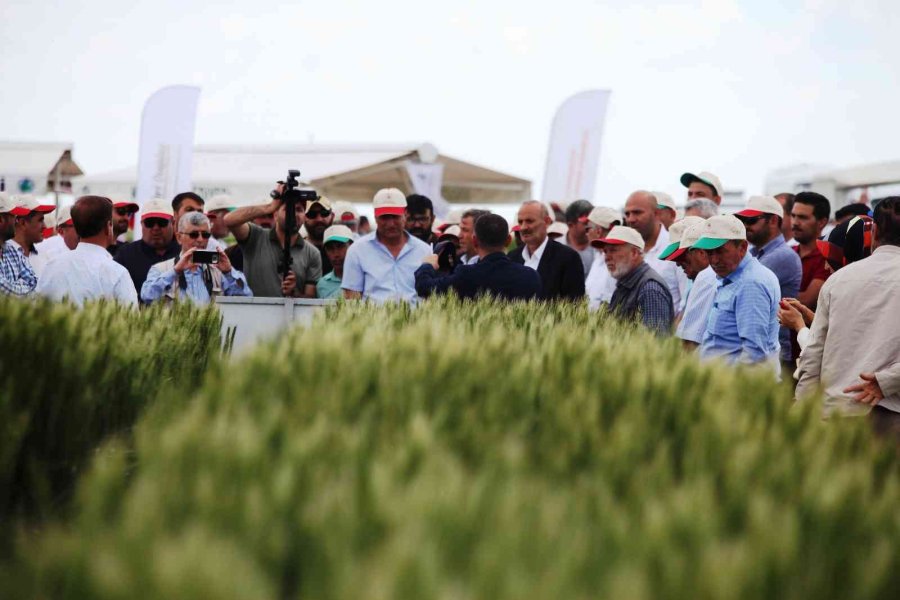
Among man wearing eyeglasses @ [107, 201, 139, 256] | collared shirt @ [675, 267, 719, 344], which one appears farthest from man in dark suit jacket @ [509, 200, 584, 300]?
man wearing eyeglasses @ [107, 201, 139, 256]

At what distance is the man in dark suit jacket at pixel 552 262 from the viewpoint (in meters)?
8.79

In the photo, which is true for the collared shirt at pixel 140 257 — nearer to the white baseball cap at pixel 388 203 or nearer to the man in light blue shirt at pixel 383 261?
the man in light blue shirt at pixel 383 261

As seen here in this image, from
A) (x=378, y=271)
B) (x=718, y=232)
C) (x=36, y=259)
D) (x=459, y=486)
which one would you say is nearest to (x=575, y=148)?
(x=378, y=271)

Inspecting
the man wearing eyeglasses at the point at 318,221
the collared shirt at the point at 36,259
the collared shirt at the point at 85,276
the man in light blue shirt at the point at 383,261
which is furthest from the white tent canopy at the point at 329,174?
the collared shirt at the point at 85,276

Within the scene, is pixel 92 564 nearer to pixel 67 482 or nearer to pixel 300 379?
pixel 300 379

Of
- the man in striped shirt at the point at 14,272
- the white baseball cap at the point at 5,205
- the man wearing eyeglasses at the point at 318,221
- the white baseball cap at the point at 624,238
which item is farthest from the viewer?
the man wearing eyeglasses at the point at 318,221

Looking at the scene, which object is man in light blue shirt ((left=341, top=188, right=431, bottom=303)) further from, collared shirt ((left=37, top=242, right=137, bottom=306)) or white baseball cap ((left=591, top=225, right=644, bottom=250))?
collared shirt ((left=37, top=242, right=137, bottom=306))

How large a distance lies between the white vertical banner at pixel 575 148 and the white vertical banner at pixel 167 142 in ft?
19.8

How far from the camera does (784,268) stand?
7547 mm

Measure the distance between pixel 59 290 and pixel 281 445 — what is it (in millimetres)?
4692

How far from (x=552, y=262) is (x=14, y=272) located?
4.27 m

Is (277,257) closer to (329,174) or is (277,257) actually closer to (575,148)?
(329,174)

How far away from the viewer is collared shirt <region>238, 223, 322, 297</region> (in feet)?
29.7

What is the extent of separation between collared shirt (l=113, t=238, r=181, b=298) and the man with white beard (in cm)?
374
